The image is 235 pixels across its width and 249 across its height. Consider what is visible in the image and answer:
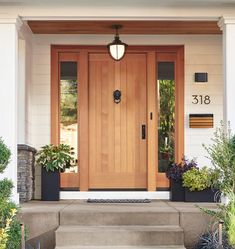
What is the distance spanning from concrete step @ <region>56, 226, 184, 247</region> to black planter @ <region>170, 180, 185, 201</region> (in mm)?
1773

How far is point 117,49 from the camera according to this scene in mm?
8383

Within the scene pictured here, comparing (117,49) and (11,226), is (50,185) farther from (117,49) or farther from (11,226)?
(11,226)

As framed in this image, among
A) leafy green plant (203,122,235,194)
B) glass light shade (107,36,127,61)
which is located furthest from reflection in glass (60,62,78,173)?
leafy green plant (203,122,235,194)

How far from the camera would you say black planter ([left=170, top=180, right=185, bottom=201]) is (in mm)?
8413

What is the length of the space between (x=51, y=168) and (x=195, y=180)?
74.7 inches

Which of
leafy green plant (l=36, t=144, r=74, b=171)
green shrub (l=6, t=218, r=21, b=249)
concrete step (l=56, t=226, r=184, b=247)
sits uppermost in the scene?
leafy green plant (l=36, t=144, r=74, b=171)

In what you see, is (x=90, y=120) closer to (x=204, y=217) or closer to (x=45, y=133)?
(x=45, y=133)

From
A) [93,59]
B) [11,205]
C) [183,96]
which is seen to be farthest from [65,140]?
[11,205]

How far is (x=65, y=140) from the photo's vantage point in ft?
29.6

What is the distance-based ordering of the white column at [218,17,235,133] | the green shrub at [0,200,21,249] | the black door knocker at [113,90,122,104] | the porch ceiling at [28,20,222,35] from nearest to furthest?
the green shrub at [0,200,21,249], the white column at [218,17,235,133], the porch ceiling at [28,20,222,35], the black door knocker at [113,90,122,104]

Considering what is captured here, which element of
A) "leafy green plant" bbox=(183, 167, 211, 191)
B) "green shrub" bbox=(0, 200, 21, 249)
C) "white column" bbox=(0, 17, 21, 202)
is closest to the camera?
"green shrub" bbox=(0, 200, 21, 249)

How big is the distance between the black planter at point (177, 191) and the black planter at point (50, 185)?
1515mm

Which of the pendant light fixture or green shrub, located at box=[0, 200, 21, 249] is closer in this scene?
green shrub, located at box=[0, 200, 21, 249]

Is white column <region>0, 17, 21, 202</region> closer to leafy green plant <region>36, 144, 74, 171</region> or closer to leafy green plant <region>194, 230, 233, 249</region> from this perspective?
leafy green plant <region>36, 144, 74, 171</region>
